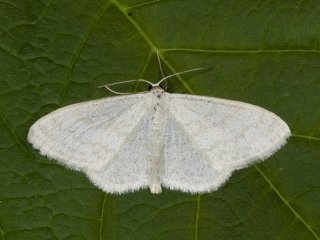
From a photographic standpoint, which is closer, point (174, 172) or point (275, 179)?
point (275, 179)

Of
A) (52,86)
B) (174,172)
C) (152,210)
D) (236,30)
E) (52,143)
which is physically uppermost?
(236,30)

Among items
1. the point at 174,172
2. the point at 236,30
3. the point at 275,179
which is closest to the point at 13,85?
the point at 174,172

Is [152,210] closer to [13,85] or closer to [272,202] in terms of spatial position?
[272,202]

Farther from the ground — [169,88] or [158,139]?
[169,88]
